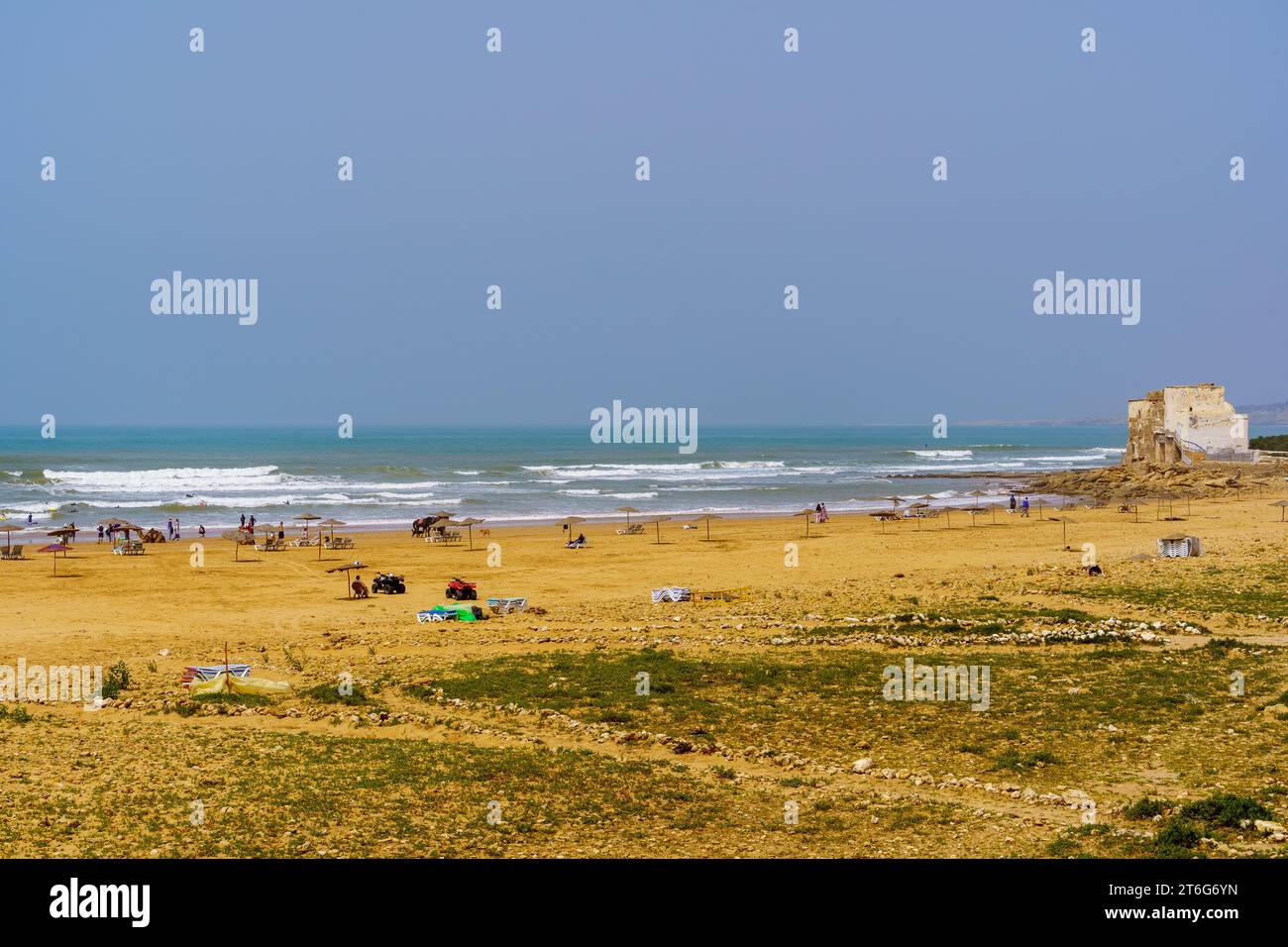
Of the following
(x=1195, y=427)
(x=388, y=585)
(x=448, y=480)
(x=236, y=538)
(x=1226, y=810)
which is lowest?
(x=388, y=585)

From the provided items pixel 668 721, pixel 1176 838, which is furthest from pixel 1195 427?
pixel 1176 838

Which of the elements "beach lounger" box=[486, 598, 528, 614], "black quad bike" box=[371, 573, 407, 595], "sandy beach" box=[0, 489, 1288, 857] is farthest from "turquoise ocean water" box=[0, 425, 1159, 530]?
"sandy beach" box=[0, 489, 1288, 857]

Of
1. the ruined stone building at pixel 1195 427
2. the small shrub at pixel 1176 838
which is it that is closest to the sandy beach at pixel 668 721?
the small shrub at pixel 1176 838

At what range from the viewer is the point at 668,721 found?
12727 millimetres

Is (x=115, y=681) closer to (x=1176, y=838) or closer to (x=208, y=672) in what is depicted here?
(x=208, y=672)

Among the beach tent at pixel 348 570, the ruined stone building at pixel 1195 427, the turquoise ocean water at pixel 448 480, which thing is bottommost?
the beach tent at pixel 348 570

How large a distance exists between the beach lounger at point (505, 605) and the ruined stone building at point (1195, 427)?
167ft

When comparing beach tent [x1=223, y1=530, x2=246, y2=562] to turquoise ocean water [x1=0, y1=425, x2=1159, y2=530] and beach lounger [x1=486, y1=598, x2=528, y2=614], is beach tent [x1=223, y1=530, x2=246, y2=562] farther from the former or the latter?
beach lounger [x1=486, y1=598, x2=528, y2=614]

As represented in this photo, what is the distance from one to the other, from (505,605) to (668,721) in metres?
10.1

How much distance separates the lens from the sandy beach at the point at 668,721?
345 inches

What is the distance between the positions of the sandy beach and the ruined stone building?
37.7 metres

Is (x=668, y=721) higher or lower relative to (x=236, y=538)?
A: lower

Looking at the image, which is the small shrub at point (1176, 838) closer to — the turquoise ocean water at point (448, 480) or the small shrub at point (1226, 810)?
the small shrub at point (1226, 810)

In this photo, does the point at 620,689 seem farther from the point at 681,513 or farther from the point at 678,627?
the point at 681,513
